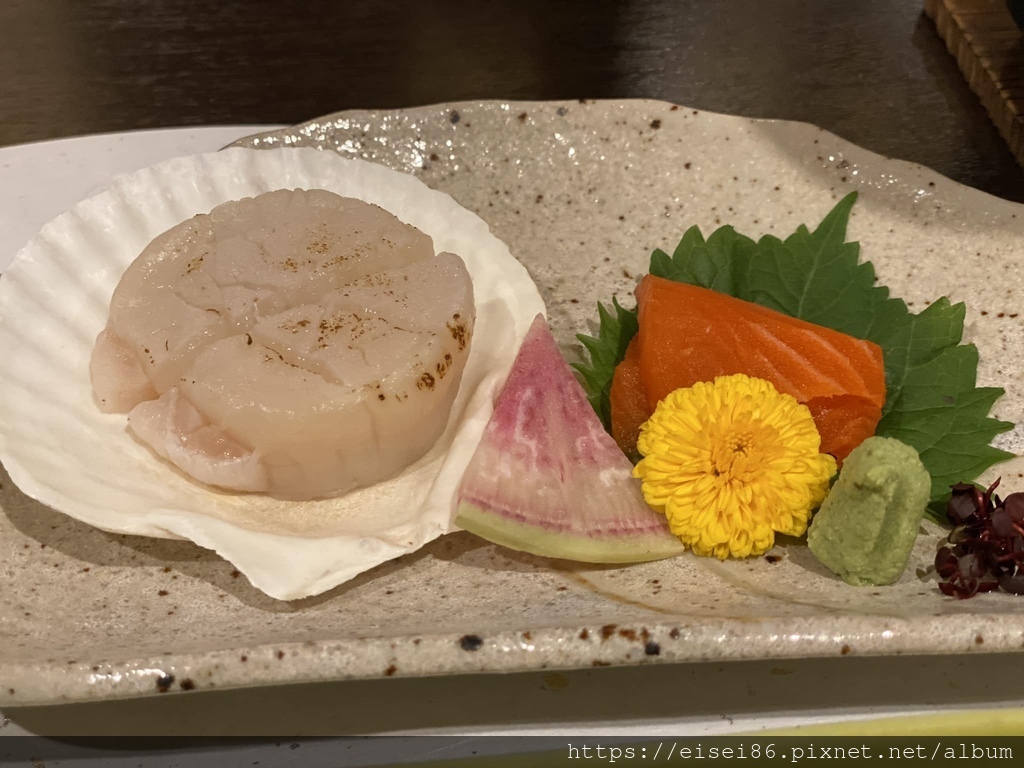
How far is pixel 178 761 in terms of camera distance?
1527 mm

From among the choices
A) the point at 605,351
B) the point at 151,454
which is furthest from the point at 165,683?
the point at 605,351

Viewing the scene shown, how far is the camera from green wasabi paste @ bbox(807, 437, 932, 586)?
1562 mm

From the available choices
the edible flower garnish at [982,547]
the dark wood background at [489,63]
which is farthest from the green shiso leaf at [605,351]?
the dark wood background at [489,63]

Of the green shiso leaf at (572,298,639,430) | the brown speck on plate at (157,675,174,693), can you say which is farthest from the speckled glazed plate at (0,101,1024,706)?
the green shiso leaf at (572,298,639,430)

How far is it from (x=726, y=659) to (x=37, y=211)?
2.43 metres

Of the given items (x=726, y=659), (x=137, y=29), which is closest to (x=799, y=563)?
(x=726, y=659)

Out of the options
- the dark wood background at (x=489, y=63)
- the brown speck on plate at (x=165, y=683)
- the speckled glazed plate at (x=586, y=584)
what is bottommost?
the brown speck on plate at (x=165, y=683)

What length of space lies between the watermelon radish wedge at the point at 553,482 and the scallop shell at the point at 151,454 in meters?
0.08

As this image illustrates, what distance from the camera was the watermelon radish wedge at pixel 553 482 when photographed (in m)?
1.70

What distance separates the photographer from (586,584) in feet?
5.58

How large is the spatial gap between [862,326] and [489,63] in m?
2.48

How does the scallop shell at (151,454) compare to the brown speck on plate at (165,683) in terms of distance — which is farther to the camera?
the scallop shell at (151,454)

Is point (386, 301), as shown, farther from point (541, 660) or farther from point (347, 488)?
point (541, 660)

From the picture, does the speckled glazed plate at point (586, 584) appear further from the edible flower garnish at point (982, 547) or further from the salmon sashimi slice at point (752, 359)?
the salmon sashimi slice at point (752, 359)
